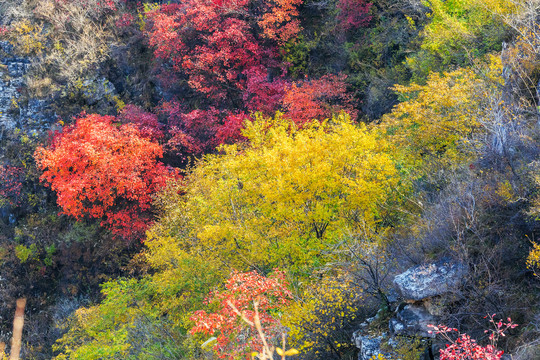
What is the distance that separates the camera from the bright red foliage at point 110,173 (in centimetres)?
1884

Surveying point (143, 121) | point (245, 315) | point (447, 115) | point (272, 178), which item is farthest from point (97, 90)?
point (245, 315)

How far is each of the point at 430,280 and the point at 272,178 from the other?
5.95 m

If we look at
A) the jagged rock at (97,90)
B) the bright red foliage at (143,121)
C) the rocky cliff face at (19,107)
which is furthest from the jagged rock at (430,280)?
the rocky cliff face at (19,107)

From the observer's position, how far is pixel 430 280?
7938mm

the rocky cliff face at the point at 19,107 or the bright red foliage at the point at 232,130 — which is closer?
the bright red foliage at the point at 232,130

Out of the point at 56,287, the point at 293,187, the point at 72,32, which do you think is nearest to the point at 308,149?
the point at 293,187

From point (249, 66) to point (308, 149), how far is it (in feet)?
34.0

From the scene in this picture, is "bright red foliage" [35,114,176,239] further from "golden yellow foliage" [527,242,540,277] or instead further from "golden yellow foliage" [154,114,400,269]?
"golden yellow foliage" [527,242,540,277]

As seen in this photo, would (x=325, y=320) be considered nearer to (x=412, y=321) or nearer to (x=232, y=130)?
(x=412, y=321)

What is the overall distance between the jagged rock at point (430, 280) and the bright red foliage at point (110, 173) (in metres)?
13.1

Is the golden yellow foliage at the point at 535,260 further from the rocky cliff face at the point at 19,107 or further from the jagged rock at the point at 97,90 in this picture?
the rocky cliff face at the point at 19,107

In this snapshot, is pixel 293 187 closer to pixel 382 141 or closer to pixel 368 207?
pixel 368 207

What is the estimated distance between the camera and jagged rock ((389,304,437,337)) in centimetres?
780

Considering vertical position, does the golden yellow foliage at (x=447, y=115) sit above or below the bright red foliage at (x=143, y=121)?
above
